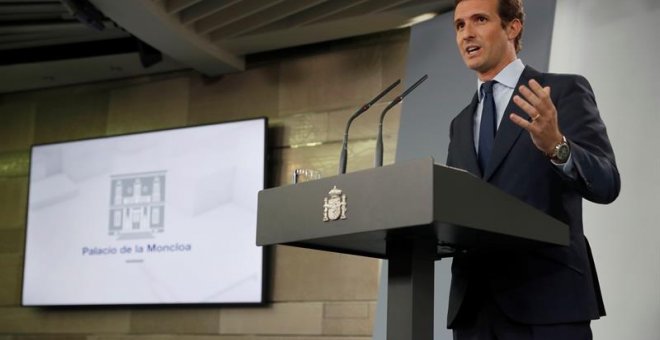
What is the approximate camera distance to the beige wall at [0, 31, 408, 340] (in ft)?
16.7

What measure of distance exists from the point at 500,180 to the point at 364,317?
11.0 ft

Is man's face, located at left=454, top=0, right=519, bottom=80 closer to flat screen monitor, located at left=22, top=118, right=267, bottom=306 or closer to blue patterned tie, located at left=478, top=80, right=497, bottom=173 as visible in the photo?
blue patterned tie, located at left=478, top=80, right=497, bottom=173

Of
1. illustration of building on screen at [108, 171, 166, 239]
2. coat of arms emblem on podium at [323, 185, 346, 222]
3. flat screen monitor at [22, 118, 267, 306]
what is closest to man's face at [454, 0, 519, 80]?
coat of arms emblem on podium at [323, 185, 346, 222]

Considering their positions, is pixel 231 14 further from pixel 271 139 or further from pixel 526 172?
pixel 526 172

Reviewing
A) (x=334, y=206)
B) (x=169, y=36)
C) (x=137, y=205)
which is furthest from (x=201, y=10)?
(x=334, y=206)

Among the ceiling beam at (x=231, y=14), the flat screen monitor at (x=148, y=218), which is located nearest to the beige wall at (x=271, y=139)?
the flat screen monitor at (x=148, y=218)

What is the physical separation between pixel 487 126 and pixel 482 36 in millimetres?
195

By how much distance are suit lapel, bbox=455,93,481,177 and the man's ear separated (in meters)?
0.17

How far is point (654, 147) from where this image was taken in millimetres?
3379

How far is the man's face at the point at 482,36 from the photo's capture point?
1.78 metres

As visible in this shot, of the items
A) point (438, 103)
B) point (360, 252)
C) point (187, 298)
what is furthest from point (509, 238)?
point (187, 298)

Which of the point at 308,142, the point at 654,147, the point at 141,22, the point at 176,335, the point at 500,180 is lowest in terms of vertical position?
the point at 176,335

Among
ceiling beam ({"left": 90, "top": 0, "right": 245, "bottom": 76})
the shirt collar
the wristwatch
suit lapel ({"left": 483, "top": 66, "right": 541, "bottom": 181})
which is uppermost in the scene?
ceiling beam ({"left": 90, "top": 0, "right": 245, "bottom": 76})

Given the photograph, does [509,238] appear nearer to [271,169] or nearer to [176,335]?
[271,169]
